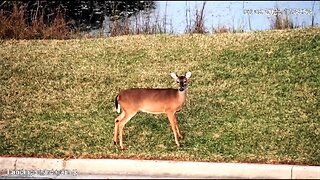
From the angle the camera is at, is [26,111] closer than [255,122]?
No

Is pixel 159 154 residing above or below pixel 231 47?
below

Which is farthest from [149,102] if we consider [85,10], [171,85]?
[85,10]

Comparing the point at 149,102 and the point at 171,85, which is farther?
the point at 171,85

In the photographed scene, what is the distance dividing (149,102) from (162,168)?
1191 mm

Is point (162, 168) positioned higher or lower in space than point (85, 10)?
lower

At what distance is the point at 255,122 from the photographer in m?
9.29

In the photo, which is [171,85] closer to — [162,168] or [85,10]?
[162,168]

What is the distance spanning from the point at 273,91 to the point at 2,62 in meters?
5.62

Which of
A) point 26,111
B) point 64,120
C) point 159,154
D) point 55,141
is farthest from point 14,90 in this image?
point 159,154

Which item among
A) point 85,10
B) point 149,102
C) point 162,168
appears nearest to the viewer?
point 162,168

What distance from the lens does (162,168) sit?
7.65m

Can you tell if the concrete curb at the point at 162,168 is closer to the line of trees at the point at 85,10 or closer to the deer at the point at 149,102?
the deer at the point at 149,102

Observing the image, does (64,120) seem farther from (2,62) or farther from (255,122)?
(2,62)

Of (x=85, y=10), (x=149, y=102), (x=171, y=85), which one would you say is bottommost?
(x=171, y=85)
